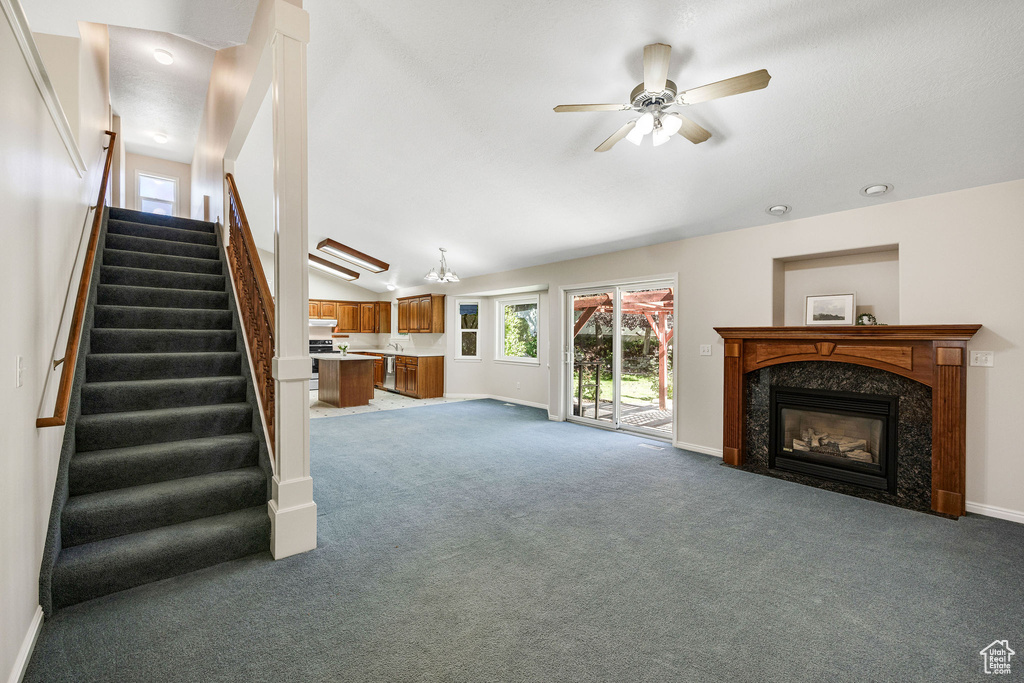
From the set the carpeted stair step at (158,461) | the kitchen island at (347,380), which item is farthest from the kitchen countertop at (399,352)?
the carpeted stair step at (158,461)

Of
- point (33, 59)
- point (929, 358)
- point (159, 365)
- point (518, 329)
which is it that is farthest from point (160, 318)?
point (929, 358)

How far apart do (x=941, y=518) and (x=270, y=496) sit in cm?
457

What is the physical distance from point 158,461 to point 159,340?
1299mm

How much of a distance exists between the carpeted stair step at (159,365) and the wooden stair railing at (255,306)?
288mm

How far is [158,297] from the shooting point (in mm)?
3770

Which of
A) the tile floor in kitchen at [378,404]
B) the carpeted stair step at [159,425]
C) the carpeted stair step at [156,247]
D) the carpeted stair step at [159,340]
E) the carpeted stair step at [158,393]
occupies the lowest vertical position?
the tile floor in kitchen at [378,404]

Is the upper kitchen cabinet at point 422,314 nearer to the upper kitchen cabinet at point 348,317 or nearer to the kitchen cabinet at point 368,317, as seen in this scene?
the kitchen cabinet at point 368,317

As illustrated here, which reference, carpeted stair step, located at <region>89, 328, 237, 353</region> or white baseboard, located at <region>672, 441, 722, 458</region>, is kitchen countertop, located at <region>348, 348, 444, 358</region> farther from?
white baseboard, located at <region>672, 441, 722, 458</region>

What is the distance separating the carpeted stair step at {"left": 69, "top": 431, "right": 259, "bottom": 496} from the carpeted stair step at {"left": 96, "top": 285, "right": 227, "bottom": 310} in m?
1.67

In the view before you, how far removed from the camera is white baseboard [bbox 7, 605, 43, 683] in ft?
4.93

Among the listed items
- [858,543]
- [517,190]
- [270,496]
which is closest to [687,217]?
[517,190]

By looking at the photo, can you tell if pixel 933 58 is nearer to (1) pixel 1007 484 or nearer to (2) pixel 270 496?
(1) pixel 1007 484

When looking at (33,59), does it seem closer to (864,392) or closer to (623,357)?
(864,392)

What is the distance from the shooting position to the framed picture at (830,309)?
12.8 feet
